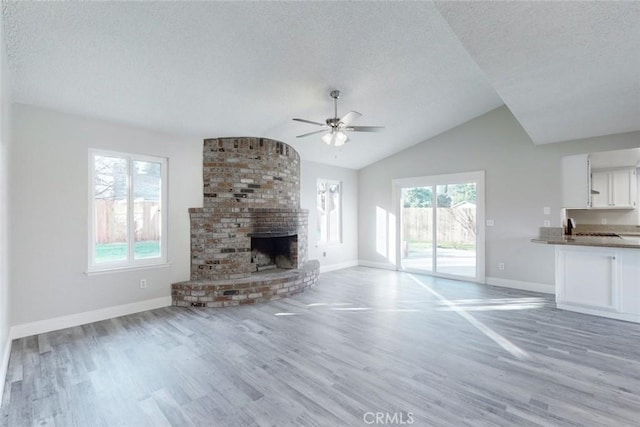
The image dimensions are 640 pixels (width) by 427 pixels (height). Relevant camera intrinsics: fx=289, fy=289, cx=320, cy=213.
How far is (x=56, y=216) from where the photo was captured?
3.34 metres

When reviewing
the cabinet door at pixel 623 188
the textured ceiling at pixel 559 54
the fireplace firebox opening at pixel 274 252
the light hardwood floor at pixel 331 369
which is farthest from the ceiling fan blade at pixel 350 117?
the cabinet door at pixel 623 188

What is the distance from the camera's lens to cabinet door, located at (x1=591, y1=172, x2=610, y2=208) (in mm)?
4293

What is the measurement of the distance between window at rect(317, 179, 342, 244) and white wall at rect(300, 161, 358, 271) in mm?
120

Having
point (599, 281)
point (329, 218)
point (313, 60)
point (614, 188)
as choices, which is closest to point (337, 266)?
point (329, 218)

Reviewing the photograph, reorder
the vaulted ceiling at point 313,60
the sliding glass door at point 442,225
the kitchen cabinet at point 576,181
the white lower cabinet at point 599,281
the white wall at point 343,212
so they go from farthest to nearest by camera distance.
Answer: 1. the white wall at point 343,212
2. the sliding glass door at point 442,225
3. the kitchen cabinet at point 576,181
4. the white lower cabinet at point 599,281
5. the vaulted ceiling at point 313,60

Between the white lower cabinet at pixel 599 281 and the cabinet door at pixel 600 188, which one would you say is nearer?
the white lower cabinet at pixel 599 281

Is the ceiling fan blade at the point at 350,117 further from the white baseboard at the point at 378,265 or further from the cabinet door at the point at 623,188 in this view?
the white baseboard at the point at 378,265

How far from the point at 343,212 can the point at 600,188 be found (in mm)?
4525

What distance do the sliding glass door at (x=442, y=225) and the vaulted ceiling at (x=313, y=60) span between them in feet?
5.43

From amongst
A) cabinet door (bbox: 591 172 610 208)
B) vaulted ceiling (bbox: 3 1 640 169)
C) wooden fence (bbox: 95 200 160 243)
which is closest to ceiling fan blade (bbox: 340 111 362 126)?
vaulted ceiling (bbox: 3 1 640 169)

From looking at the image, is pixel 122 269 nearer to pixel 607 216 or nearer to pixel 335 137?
pixel 335 137

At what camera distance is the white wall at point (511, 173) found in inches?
185

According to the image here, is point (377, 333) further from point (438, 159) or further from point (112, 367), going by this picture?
point (438, 159)

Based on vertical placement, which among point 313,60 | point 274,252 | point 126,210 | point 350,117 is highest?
point 313,60
